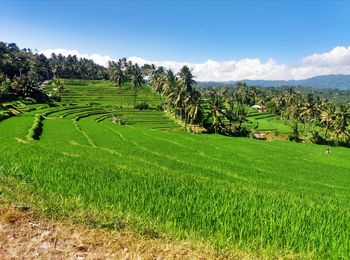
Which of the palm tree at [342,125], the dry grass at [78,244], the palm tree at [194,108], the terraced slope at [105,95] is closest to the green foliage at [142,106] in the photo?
the terraced slope at [105,95]

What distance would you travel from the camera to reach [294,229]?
A: 6254 millimetres

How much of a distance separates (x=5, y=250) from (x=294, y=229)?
4736mm

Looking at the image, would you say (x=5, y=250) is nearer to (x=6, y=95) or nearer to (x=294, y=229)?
(x=294, y=229)

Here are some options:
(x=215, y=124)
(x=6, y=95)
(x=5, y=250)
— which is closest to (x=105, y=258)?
(x=5, y=250)

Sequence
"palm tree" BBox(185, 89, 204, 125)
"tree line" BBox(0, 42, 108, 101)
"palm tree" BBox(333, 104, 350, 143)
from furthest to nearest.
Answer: "tree line" BBox(0, 42, 108, 101) → "palm tree" BBox(333, 104, 350, 143) → "palm tree" BBox(185, 89, 204, 125)

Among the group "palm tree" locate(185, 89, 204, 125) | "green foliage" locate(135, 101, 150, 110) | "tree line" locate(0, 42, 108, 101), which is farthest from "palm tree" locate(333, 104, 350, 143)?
"tree line" locate(0, 42, 108, 101)

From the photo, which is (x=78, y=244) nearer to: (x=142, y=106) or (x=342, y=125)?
(x=342, y=125)

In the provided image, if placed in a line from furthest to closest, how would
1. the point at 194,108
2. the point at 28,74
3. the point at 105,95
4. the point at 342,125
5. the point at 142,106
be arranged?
the point at 28,74 → the point at 105,95 → the point at 142,106 → the point at 342,125 → the point at 194,108

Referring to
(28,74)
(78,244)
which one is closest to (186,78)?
(28,74)

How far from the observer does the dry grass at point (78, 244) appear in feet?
15.8

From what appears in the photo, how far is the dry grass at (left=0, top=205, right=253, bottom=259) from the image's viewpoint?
15.8 feet

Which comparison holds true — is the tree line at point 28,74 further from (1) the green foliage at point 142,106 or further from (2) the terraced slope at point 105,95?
(1) the green foliage at point 142,106

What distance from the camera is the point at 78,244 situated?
506 cm

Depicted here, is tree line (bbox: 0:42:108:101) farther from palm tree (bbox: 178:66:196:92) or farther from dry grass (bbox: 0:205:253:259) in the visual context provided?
dry grass (bbox: 0:205:253:259)
